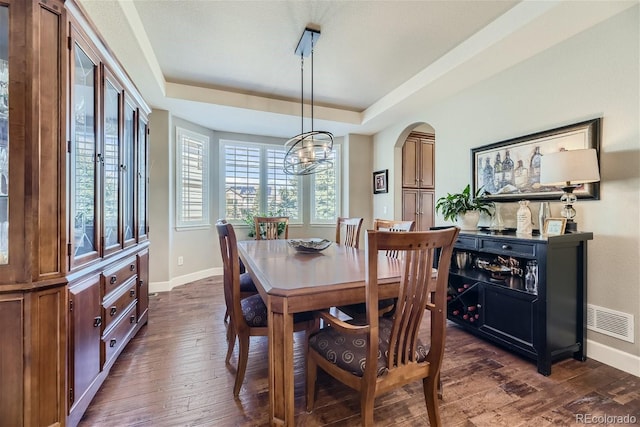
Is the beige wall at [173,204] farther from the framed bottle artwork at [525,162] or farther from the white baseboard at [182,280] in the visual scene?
the framed bottle artwork at [525,162]

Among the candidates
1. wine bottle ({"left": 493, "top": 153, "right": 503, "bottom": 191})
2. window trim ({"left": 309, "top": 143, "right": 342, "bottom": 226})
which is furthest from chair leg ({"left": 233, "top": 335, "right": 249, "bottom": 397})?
window trim ({"left": 309, "top": 143, "right": 342, "bottom": 226})

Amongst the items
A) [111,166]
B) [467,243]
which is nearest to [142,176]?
[111,166]

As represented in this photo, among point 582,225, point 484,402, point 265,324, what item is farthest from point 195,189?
point 582,225

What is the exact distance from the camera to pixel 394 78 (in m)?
3.38

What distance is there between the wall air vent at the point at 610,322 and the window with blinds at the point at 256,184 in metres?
4.15

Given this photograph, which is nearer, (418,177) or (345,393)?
(345,393)

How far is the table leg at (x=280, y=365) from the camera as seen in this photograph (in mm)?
1220

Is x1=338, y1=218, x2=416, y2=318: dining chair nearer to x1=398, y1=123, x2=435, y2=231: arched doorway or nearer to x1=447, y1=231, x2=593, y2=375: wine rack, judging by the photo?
x1=447, y1=231, x2=593, y2=375: wine rack

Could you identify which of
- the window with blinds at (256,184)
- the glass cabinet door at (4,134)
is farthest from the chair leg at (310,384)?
the window with blinds at (256,184)

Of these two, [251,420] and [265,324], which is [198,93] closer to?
[265,324]

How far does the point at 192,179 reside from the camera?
445 centimetres

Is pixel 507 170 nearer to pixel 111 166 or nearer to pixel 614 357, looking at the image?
pixel 614 357

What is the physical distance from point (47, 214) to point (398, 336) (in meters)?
1.66

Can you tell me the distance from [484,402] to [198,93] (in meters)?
4.09
